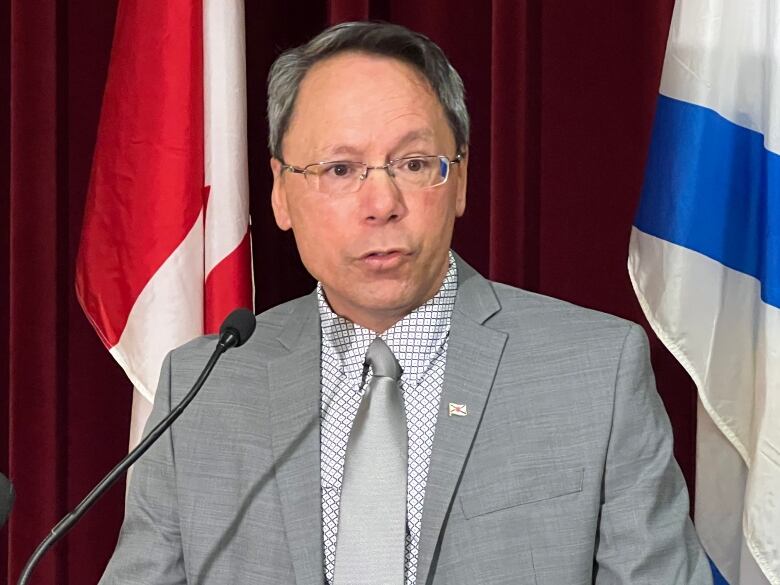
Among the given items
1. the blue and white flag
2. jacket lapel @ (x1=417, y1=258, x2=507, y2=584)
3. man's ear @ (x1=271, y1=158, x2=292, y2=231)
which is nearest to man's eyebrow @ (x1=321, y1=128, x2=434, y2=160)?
man's ear @ (x1=271, y1=158, x2=292, y2=231)

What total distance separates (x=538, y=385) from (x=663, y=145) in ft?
2.09

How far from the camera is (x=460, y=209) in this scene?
69.4 inches

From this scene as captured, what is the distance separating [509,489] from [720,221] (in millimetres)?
693

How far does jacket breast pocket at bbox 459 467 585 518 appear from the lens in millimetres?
1581

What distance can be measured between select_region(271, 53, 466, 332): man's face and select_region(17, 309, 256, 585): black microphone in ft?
0.57

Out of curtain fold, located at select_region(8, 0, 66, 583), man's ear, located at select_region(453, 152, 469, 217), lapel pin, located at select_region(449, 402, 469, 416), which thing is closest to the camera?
lapel pin, located at select_region(449, 402, 469, 416)

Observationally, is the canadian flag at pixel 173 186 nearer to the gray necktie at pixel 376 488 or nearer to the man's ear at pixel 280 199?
the man's ear at pixel 280 199

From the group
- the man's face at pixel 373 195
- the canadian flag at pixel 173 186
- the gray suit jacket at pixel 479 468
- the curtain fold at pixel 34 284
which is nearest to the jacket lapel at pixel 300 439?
the gray suit jacket at pixel 479 468

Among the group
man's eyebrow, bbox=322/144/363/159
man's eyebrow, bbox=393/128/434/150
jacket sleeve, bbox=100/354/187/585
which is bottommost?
jacket sleeve, bbox=100/354/187/585

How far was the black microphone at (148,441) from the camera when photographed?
1352 millimetres

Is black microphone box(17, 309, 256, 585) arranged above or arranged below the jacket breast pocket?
above

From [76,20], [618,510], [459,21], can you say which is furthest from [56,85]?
[618,510]

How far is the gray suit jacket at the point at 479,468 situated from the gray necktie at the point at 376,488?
40mm

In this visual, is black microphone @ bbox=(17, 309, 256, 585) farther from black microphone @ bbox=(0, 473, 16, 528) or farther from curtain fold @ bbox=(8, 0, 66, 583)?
curtain fold @ bbox=(8, 0, 66, 583)
